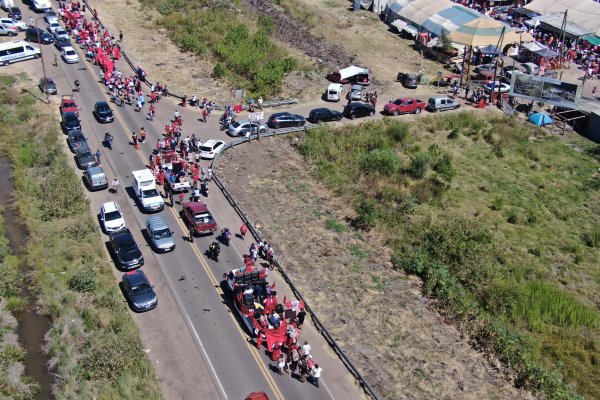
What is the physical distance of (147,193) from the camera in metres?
39.6

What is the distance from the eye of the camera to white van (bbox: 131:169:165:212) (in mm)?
39250

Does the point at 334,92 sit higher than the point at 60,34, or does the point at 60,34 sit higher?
the point at 60,34

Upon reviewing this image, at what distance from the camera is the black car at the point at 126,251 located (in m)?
33.9

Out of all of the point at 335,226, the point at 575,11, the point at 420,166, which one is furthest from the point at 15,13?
the point at 575,11

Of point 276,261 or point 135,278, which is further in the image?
point 276,261

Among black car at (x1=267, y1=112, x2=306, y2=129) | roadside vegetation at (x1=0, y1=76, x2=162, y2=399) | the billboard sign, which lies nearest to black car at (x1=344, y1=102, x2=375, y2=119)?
black car at (x1=267, y1=112, x2=306, y2=129)

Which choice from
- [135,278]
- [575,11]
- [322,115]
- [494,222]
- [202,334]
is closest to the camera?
[202,334]

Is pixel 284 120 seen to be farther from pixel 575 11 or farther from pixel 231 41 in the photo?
pixel 575 11

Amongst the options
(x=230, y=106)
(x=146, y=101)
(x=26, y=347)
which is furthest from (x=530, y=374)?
(x=146, y=101)

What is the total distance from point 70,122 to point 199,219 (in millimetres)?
18074

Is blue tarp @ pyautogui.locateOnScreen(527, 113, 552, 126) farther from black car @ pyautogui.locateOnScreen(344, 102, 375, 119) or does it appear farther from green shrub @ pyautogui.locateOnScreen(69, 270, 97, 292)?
green shrub @ pyautogui.locateOnScreen(69, 270, 97, 292)

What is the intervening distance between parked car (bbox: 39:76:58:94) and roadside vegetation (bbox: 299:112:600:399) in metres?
23.6

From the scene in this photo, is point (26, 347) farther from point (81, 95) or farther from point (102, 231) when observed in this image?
point (81, 95)

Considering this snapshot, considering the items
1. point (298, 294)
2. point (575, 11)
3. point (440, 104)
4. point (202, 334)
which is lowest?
point (440, 104)
